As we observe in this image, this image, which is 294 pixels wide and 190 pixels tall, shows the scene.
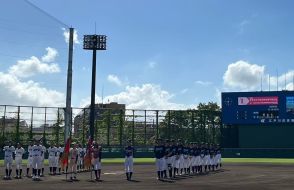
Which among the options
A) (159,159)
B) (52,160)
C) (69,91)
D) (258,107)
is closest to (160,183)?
(159,159)

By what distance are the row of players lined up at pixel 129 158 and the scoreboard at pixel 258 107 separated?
95.8 ft

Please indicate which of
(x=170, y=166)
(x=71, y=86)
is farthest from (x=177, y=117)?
(x=170, y=166)

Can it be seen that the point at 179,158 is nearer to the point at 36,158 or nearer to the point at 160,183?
the point at 160,183

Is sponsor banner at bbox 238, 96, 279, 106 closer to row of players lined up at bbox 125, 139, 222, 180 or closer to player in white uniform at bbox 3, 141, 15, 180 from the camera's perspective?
row of players lined up at bbox 125, 139, 222, 180

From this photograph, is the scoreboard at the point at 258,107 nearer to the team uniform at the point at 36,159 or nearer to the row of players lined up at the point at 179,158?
the row of players lined up at the point at 179,158

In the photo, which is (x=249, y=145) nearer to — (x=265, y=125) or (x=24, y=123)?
(x=265, y=125)

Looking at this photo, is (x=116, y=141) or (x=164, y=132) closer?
(x=116, y=141)

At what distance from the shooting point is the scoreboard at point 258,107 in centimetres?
5962

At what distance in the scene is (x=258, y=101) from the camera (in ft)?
200

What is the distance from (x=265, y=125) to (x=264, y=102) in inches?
142

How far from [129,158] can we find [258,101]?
39737 mm

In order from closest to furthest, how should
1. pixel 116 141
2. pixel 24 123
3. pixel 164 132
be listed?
pixel 24 123 → pixel 116 141 → pixel 164 132

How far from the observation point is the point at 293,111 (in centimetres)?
5925

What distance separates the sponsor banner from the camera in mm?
60250
